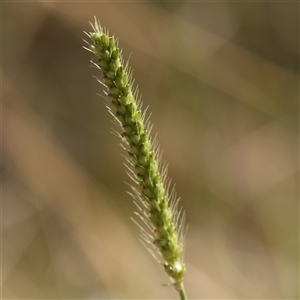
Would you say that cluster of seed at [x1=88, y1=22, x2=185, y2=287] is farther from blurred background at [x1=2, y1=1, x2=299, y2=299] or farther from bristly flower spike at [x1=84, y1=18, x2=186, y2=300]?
blurred background at [x1=2, y1=1, x2=299, y2=299]

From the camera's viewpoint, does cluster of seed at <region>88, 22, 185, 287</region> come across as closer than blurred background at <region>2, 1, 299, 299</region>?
Yes

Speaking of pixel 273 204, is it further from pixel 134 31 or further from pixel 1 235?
pixel 1 235

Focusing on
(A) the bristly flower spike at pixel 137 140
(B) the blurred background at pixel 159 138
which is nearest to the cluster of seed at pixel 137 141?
(A) the bristly flower spike at pixel 137 140

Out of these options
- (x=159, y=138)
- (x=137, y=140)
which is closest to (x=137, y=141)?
(x=137, y=140)

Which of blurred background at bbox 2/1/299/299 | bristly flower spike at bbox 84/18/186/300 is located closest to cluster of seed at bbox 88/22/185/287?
bristly flower spike at bbox 84/18/186/300

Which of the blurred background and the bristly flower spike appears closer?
the bristly flower spike

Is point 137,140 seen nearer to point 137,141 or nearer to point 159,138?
point 137,141
